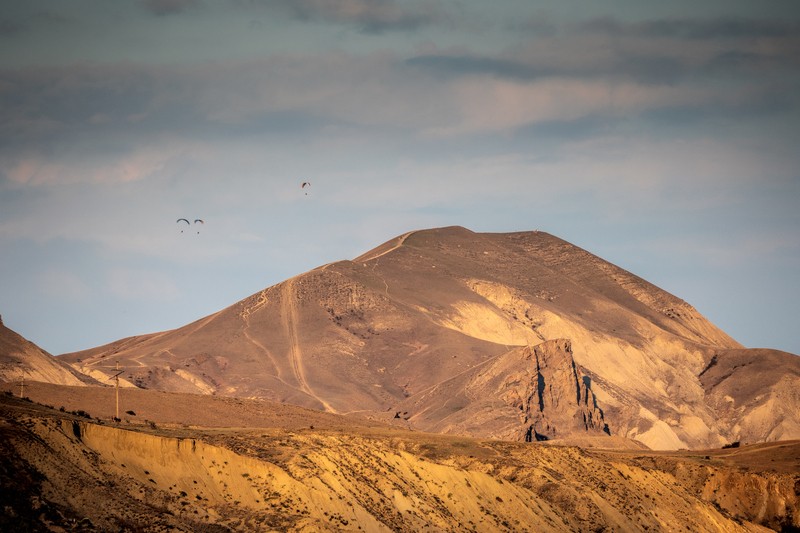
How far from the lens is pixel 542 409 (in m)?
186

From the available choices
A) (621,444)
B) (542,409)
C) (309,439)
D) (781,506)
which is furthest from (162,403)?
(542,409)

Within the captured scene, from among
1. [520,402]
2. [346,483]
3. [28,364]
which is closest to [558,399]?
[520,402]

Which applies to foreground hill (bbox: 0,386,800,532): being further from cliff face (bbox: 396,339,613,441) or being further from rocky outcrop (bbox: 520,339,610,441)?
rocky outcrop (bbox: 520,339,610,441)

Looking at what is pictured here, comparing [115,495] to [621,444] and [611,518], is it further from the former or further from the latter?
[621,444]

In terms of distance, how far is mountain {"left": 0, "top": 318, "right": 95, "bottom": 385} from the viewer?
483 feet

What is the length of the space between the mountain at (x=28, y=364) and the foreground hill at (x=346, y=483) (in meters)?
37.1

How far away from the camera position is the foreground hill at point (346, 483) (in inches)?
2201

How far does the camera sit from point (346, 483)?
71812mm

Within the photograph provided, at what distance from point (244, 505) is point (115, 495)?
824 cm

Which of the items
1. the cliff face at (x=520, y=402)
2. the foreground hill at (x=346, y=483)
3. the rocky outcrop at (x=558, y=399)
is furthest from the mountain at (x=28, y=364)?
→ the rocky outcrop at (x=558, y=399)

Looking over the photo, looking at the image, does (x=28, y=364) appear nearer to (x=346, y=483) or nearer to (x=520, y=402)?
(x=520, y=402)

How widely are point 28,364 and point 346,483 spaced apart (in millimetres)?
91668

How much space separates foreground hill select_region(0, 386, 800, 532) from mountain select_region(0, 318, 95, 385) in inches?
1460

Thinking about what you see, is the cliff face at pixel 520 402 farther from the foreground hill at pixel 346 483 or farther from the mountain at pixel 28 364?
the foreground hill at pixel 346 483
